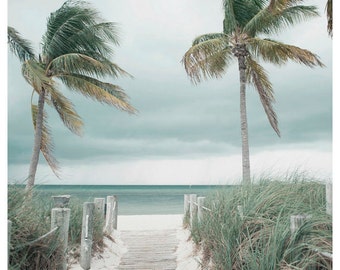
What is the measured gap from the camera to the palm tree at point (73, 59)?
978cm

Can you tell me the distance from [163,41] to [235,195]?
208 inches

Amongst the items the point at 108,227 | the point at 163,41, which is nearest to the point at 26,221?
the point at 108,227

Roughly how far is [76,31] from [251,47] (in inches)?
172

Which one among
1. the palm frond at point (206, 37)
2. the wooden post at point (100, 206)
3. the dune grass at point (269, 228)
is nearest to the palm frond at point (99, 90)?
the palm frond at point (206, 37)

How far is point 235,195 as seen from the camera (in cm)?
527

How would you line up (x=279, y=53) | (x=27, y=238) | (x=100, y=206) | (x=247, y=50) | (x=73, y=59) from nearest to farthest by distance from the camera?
(x=27, y=238)
(x=100, y=206)
(x=73, y=59)
(x=279, y=53)
(x=247, y=50)

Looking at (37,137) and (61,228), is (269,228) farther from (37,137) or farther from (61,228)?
(37,137)

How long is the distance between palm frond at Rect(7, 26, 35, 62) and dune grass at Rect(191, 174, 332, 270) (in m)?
6.46

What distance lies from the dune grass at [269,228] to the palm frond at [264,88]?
4994 mm

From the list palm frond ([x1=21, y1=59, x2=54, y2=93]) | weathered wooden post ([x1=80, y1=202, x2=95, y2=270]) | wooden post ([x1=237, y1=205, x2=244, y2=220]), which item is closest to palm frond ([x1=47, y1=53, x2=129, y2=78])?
palm frond ([x1=21, y1=59, x2=54, y2=93])

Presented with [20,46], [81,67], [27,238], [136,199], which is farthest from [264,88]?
[136,199]

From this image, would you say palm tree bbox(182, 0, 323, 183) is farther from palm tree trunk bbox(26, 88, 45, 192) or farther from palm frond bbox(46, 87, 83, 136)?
palm tree trunk bbox(26, 88, 45, 192)

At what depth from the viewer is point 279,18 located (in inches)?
404

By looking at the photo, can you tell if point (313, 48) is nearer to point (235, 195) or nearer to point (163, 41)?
point (163, 41)
